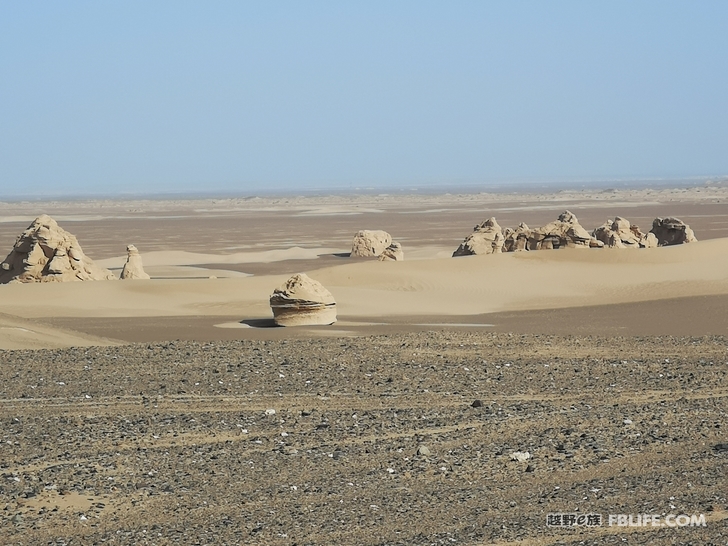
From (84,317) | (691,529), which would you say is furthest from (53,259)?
(691,529)

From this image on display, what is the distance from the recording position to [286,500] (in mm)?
6383

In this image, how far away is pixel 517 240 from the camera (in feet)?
98.0

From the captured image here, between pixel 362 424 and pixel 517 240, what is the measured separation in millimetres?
21952

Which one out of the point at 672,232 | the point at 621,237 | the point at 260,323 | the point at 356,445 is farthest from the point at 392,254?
the point at 356,445

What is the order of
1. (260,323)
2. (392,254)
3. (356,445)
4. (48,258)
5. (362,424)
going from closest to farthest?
1. (356,445)
2. (362,424)
3. (260,323)
4. (48,258)
5. (392,254)

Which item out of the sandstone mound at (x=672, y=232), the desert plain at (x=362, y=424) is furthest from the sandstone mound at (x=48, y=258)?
the sandstone mound at (x=672, y=232)

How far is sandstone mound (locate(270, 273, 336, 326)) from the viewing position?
16.4 metres

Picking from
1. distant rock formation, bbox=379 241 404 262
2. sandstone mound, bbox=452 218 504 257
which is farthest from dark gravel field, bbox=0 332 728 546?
distant rock formation, bbox=379 241 404 262

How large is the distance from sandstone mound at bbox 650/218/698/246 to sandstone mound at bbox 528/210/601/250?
3.81 meters

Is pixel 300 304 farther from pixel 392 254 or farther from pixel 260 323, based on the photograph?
pixel 392 254

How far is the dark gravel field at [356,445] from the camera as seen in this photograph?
592 centimetres

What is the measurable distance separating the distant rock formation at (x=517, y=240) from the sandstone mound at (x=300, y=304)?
13774 mm

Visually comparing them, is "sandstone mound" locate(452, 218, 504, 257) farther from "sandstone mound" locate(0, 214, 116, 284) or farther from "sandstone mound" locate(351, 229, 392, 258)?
"sandstone mound" locate(0, 214, 116, 284)

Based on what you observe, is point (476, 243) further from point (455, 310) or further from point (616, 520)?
point (616, 520)
